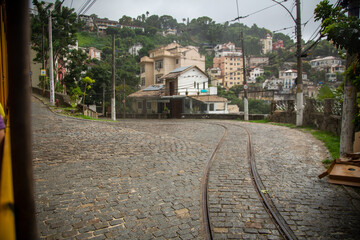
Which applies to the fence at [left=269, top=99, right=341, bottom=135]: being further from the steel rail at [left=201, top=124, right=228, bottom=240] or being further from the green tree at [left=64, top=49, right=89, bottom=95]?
the green tree at [left=64, top=49, right=89, bottom=95]

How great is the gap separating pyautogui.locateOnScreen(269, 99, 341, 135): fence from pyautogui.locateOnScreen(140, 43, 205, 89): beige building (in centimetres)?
3106

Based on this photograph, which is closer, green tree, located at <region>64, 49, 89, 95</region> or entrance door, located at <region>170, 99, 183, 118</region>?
green tree, located at <region>64, 49, 89, 95</region>

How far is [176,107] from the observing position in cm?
3728

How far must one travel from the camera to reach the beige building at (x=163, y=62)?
5144 cm

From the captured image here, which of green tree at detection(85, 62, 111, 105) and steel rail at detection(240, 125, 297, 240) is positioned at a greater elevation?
green tree at detection(85, 62, 111, 105)

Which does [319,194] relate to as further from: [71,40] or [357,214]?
[71,40]

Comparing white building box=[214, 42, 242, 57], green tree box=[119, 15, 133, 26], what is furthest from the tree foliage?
green tree box=[119, 15, 133, 26]

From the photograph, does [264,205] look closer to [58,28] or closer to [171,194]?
[171,194]

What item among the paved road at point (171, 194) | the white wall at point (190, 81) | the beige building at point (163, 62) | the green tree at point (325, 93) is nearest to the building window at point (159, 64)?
the beige building at point (163, 62)

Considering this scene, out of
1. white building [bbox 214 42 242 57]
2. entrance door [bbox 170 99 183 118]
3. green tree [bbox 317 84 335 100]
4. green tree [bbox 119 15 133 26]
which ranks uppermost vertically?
green tree [bbox 119 15 133 26]

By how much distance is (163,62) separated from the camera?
168 ft

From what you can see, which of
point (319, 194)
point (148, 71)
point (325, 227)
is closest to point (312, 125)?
point (319, 194)

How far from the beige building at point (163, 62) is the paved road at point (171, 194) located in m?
43.0

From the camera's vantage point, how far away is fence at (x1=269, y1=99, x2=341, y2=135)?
36.9 ft
